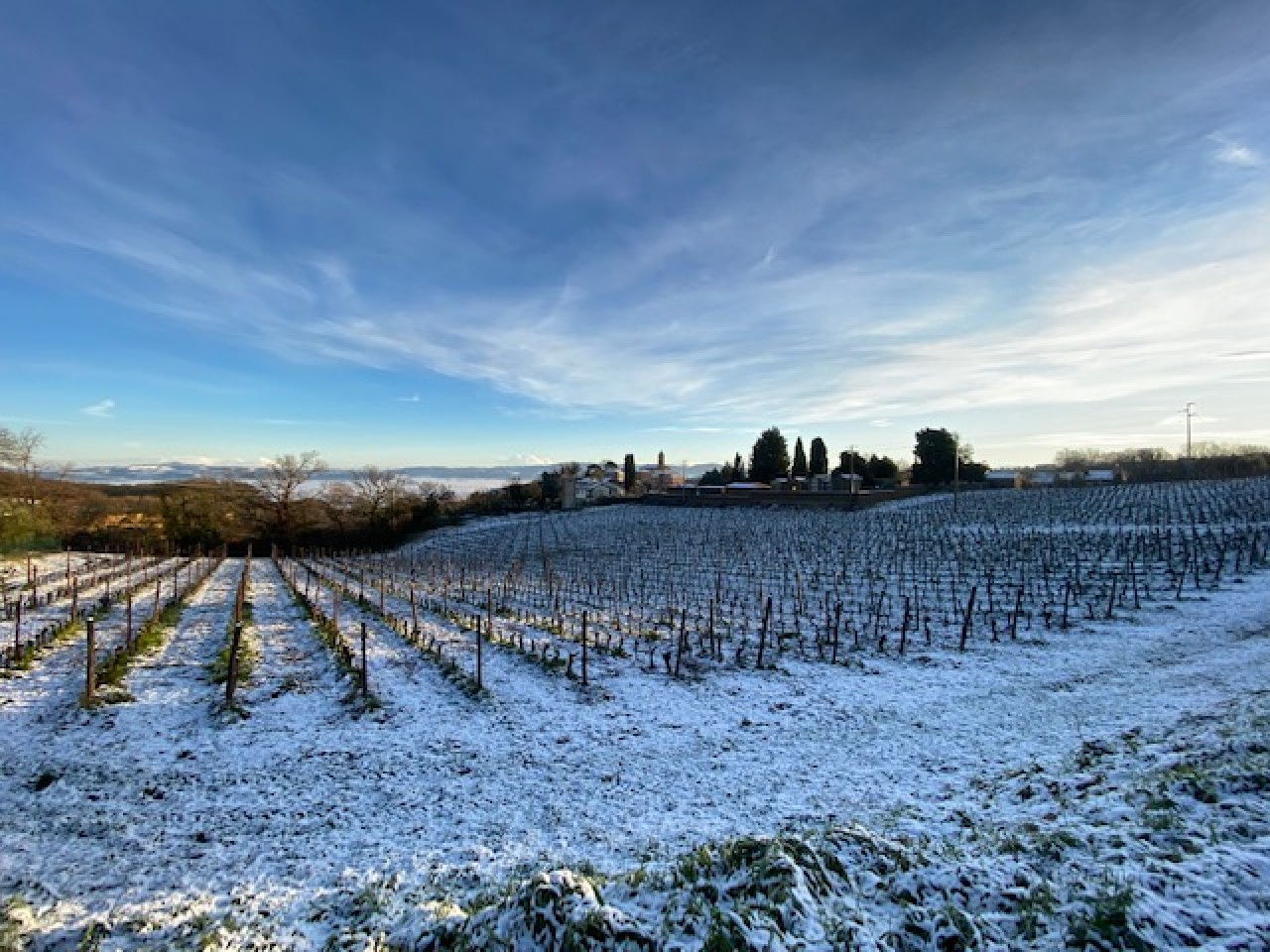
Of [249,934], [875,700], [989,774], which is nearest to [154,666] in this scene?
[249,934]

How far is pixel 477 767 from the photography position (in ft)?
25.3

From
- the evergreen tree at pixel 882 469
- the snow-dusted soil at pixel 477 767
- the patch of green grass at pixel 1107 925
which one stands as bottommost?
the snow-dusted soil at pixel 477 767

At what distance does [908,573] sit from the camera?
22688 mm

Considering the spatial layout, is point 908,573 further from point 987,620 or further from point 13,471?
point 13,471

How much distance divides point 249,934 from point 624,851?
123 inches

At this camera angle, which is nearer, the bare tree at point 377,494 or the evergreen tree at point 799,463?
the bare tree at point 377,494

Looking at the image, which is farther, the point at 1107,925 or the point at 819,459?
the point at 819,459

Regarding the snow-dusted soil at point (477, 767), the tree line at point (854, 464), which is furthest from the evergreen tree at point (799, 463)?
the snow-dusted soil at point (477, 767)

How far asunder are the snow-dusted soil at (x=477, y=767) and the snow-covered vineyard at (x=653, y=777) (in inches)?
1.9

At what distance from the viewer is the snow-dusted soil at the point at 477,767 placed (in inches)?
198

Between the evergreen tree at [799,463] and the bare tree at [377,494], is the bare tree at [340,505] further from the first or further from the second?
the evergreen tree at [799,463]

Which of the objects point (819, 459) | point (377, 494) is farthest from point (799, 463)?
point (377, 494)

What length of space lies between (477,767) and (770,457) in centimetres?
7675

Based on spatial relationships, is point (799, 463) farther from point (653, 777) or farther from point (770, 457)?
point (653, 777)
